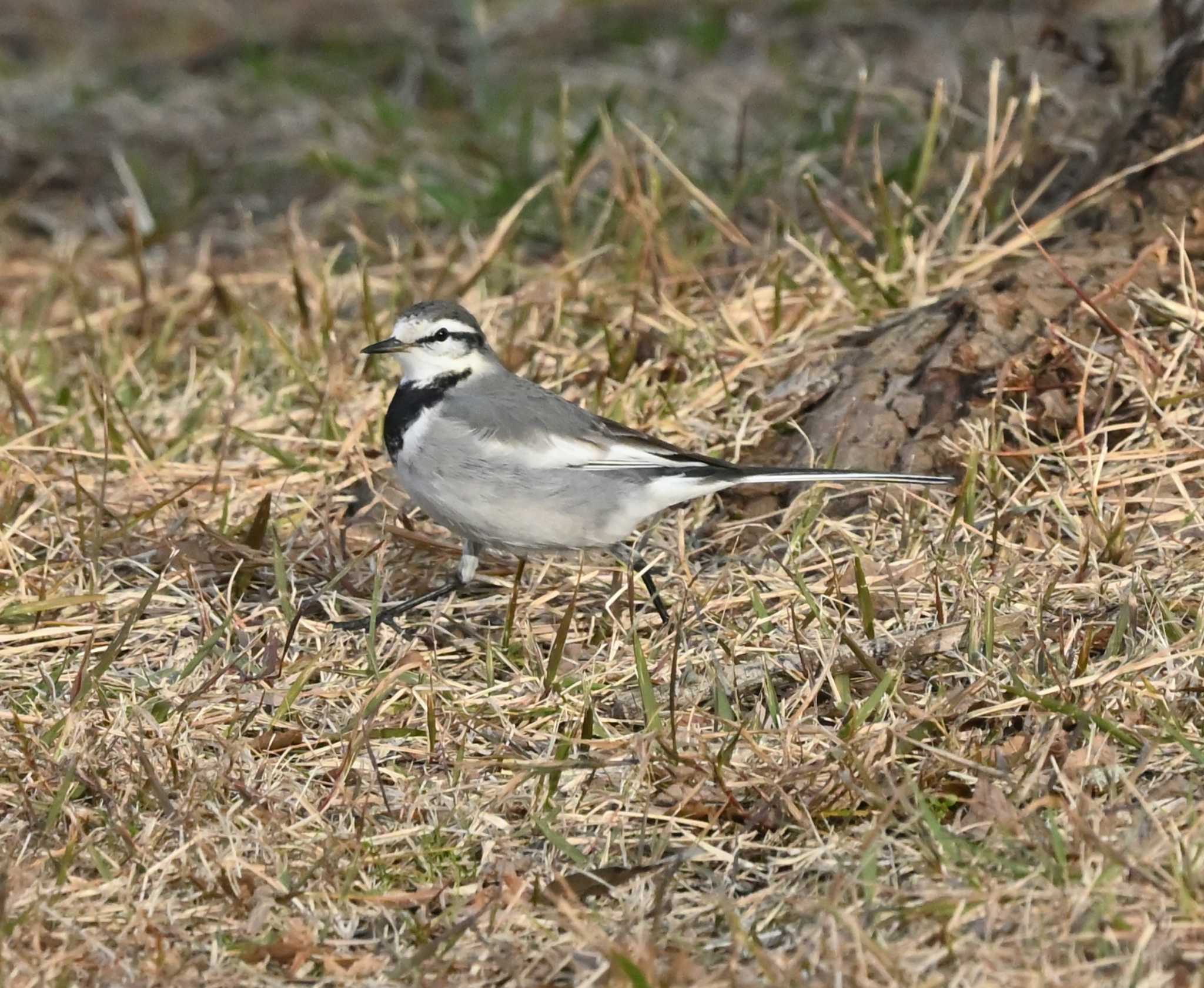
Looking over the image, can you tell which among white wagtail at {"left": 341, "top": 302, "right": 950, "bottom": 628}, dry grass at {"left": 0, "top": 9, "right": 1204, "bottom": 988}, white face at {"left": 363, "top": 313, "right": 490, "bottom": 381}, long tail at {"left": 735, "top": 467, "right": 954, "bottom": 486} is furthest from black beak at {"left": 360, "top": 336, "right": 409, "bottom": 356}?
long tail at {"left": 735, "top": 467, "right": 954, "bottom": 486}

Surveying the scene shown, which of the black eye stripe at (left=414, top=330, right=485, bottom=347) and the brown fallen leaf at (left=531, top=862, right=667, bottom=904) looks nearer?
the brown fallen leaf at (left=531, top=862, right=667, bottom=904)

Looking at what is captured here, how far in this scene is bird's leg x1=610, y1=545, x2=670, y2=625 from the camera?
4.50 metres

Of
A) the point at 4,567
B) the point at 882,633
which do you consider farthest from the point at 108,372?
the point at 882,633

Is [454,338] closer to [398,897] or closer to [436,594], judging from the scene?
[436,594]

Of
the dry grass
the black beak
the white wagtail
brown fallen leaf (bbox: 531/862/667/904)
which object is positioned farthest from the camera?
the black beak

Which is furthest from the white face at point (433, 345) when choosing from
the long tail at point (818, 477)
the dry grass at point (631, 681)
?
the long tail at point (818, 477)

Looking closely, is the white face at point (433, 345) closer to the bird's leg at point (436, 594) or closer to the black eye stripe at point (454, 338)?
the black eye stripe at point (454, 338)

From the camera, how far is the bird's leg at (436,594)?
182 inches

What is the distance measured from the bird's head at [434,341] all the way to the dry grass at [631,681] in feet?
1.46

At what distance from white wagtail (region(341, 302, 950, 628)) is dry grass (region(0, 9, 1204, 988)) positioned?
0.19 m

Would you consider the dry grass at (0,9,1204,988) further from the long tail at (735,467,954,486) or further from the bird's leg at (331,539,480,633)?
the long tail at (735,467,954,486)

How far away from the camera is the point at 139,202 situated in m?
8.06

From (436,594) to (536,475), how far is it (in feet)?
1.52

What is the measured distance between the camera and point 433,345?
16.8ft
